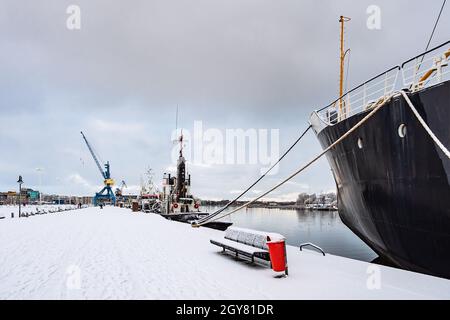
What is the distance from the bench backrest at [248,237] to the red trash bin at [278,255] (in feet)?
1.91

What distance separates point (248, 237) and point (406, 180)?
4047mm

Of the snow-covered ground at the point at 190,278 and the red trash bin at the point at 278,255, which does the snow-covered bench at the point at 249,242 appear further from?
the snow-covered ground at the point at 190,278

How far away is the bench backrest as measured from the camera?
728cm

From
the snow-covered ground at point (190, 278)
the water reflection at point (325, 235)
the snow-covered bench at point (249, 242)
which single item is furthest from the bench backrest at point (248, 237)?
the water reflection at point (325, 235)

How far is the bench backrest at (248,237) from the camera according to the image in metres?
7.28

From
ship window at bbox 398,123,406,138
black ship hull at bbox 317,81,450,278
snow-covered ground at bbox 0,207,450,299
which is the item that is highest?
ship window at bbox 398,123,406,138

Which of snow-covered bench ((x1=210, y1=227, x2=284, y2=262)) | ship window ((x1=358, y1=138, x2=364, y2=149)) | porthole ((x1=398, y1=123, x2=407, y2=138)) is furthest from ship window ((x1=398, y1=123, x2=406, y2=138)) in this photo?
snow-covered bench ((x1=210, y1=227, x2=284, y2=262))

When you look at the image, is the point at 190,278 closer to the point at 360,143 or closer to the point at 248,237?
the point at 248,237

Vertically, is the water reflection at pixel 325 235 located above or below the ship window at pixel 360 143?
below

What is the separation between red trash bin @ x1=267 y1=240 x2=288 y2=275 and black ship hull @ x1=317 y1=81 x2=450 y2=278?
3116 mm

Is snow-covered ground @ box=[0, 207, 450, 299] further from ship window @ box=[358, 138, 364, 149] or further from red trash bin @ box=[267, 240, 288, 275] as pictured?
ship window @ box=[358, 138, 364, 149]
